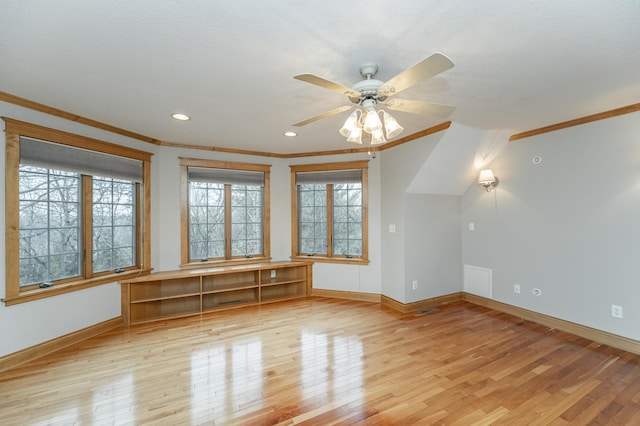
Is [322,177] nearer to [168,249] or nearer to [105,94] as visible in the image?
[168,249]

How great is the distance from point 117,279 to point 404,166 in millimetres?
4045

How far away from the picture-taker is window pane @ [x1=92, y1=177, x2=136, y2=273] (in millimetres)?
3399

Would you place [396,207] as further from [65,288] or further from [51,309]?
[51,309]

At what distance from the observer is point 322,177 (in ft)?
15.4

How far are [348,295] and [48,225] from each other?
12.8ft

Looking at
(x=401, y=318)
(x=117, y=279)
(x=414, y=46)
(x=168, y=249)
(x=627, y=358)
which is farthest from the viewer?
(x=168, y=249)

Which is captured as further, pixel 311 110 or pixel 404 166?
pixel 404 166

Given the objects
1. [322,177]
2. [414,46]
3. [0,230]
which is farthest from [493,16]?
[0,230]

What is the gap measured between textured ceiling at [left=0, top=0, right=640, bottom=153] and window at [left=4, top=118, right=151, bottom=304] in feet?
1.67

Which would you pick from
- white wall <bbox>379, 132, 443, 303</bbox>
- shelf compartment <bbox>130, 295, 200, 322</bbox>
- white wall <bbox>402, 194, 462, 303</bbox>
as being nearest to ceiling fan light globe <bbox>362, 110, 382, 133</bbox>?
white wall <bbox>379, 132, 443, 303</bbox>

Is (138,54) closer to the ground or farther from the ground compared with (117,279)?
farther from the ground

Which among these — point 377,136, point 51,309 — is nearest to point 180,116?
point 377,136

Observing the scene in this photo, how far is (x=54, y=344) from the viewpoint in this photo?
9.53ft

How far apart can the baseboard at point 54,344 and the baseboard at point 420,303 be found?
144 inches
